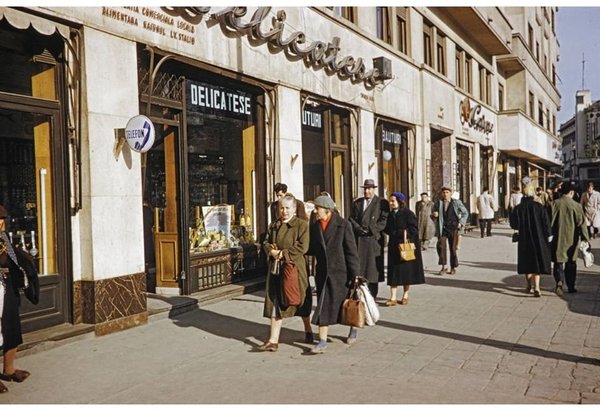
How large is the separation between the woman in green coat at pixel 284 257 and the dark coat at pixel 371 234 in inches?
72.6

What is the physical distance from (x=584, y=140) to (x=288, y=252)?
3834 inches

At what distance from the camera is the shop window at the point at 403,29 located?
60.5ft

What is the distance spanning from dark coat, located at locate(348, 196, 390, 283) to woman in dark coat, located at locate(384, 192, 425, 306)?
20 centimetres

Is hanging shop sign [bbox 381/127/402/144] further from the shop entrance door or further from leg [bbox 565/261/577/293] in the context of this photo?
the shop entrance door

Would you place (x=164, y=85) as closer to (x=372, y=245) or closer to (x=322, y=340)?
(x=372, y=245)

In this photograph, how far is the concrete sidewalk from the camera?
525 centimetres

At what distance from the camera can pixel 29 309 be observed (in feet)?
23.9

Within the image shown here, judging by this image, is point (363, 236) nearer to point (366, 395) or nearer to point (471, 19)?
point (366, 395)

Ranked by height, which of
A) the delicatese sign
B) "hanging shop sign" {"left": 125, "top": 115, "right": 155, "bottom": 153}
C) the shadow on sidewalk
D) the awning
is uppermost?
the delicatese sign

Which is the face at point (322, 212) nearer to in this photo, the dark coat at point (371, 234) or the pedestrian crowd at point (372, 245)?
the pedestrian crowd at point (372, 245)

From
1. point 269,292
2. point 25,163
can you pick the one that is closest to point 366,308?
point 269,292

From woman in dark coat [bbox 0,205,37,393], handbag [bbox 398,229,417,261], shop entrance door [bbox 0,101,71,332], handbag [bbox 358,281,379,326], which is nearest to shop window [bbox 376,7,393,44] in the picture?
handbag [bbox 398,229,417,261]

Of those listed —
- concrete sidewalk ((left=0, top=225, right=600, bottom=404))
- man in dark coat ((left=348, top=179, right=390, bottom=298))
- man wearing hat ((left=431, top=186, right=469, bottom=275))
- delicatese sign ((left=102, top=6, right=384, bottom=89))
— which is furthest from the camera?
man wearing hat ((left=431, top=186, right=469, bottom=275))

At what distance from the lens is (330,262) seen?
688 cm
